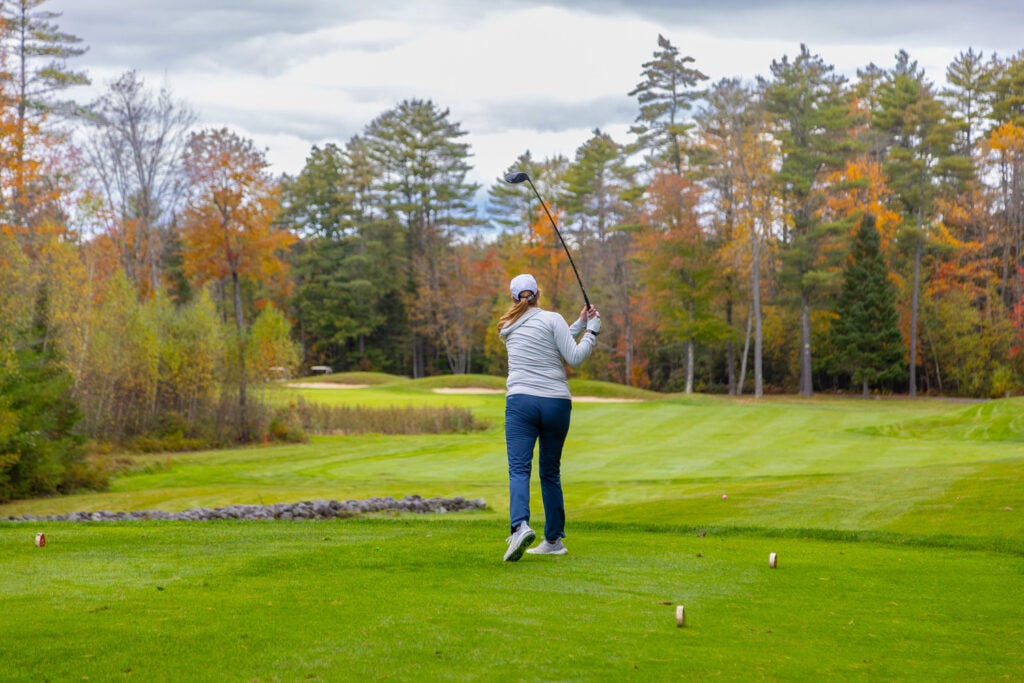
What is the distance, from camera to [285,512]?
11.7 metres

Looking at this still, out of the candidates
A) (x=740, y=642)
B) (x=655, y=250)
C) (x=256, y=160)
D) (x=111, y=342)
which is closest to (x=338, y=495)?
(x=111, y=342)

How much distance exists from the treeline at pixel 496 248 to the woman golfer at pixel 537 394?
10775 millimetres

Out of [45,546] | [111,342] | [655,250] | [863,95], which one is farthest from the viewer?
[863,95]

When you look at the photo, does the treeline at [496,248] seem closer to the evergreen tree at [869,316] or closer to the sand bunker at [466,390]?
the evergreen tree at [869,316]

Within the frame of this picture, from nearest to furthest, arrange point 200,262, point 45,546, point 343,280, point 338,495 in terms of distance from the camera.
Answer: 1. point 45,546
2. point 338,495
3. point 200,262
4. point 343,280

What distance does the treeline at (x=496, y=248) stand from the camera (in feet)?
79.5

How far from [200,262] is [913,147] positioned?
34815 millimetres

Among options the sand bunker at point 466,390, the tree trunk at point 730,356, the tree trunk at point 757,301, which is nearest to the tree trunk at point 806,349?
the tree trunk at point 757,301

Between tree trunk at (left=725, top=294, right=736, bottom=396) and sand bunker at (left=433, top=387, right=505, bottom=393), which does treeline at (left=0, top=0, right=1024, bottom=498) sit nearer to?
tree trunk at (left=725, top=294, right=736, bottom=396)

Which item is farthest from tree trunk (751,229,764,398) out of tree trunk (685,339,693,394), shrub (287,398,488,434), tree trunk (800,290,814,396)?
shrub (287,398,488,434)

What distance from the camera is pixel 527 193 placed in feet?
213

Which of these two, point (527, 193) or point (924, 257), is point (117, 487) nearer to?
point (924, 257)

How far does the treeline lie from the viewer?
24.2 meters

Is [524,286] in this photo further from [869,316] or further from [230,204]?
[869,316]
